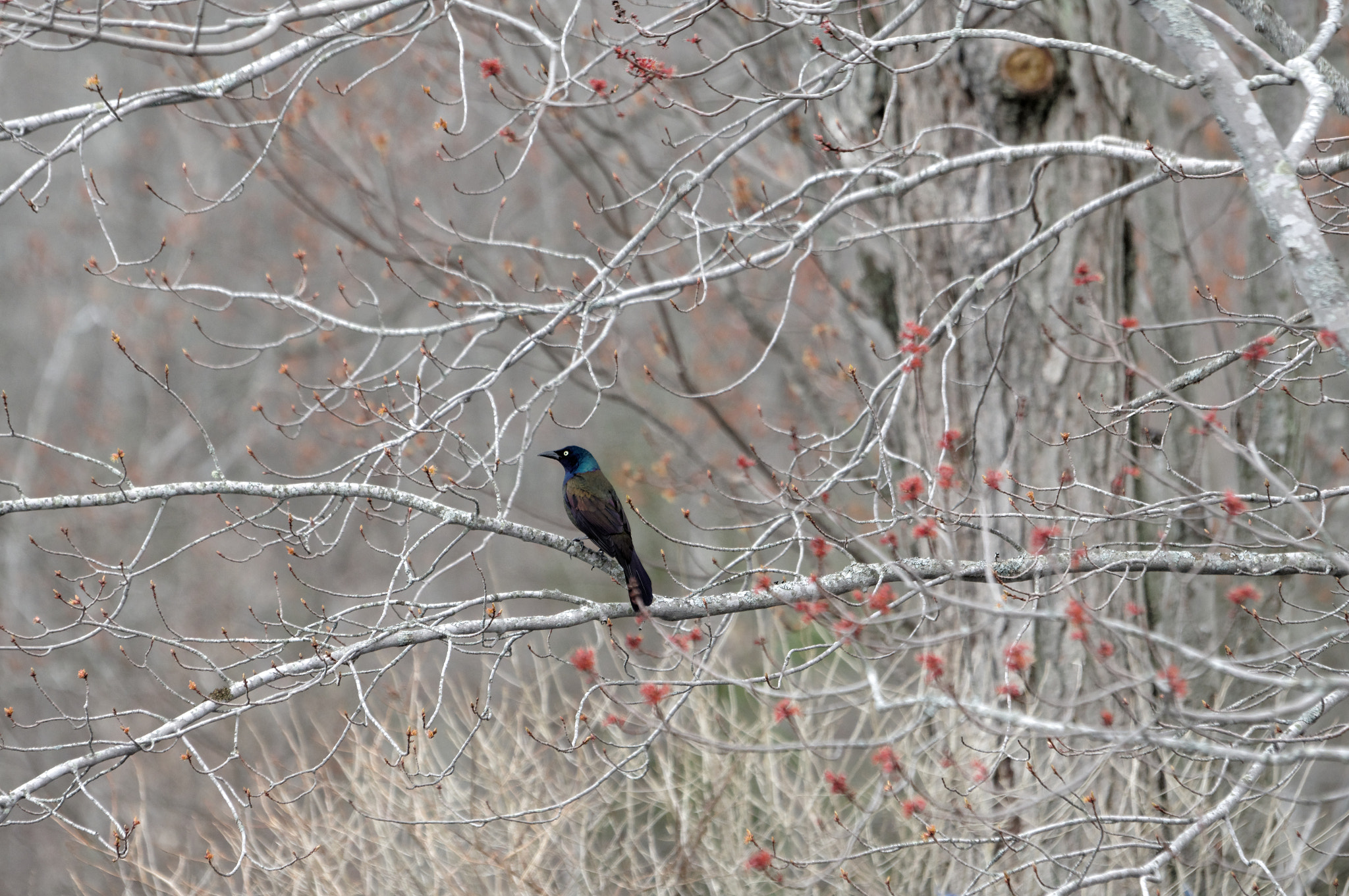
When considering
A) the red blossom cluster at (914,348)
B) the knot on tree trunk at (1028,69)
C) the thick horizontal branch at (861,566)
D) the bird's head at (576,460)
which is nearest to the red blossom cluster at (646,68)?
the red blossom cluster at (914,348)

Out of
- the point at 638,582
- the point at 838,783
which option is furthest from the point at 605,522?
the point at 838,783

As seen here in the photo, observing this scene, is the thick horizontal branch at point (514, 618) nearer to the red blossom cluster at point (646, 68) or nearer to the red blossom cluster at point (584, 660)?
the red blossom cluster at point (584, 660)

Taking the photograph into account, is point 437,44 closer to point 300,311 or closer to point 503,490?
point 300,311

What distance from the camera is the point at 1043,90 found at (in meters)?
5.86

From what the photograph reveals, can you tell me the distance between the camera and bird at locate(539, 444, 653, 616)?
16.8 ft

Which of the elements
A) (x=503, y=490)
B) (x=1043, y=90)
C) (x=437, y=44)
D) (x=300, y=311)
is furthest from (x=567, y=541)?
(x=503, y=490)

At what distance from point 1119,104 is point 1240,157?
115 inches

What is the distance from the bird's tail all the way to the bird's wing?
0.09m

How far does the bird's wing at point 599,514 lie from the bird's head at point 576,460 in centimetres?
41

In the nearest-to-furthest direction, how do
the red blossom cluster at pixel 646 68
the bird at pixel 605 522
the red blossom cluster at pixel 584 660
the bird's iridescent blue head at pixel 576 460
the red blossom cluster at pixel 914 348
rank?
the red blossom cluster at pixel 584 660
the red blossom cluster at pixel 914 348
the red blossom cluster at pixel 646 68
the bird at pixel 605 522
the bird's iridescent blue head at pixel 576 460

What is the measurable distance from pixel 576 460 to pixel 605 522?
1048mm

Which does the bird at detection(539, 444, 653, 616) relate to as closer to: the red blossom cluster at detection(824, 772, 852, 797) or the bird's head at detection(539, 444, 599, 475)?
the bird's head at detection(539, 444, 599, 475)

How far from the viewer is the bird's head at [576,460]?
6.29 m

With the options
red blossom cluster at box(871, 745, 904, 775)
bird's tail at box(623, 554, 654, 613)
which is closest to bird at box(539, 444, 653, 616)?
bird's tail at box(623, 554, 654, 613)
